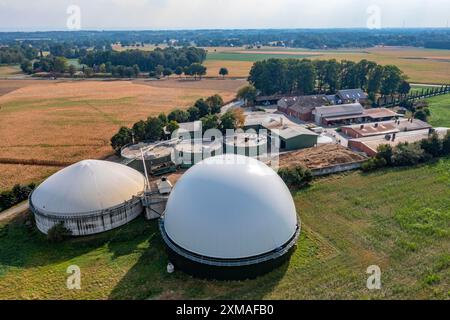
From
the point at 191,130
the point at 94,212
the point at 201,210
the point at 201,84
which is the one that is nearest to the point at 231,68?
the point at 201,84

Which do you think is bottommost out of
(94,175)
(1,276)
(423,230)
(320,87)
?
(1,276)

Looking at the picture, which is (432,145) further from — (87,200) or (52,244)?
(52,244)

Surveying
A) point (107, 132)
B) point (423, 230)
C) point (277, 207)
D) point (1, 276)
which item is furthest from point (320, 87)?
point (1, 276)

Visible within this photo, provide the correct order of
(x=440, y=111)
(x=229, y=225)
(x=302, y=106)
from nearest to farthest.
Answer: (x=229, y=225) < (x=302, y=106) < (x=440, y=111)

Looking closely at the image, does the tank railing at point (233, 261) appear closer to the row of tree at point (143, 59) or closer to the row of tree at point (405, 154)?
the row of tree at point (405, 154)

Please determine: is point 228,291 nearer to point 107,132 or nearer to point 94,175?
point 94,175

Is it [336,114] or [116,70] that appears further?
[116,70]
